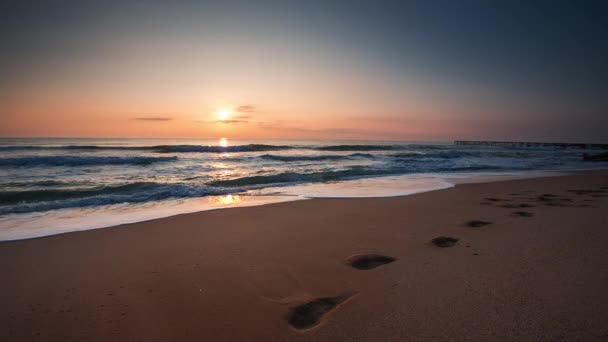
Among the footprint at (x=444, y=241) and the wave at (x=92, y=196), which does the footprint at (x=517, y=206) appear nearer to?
the footprint at (x=444, y=241)

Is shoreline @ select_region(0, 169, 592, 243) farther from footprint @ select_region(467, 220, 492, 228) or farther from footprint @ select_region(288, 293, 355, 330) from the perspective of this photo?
footprint @ select_region(288, 293, 355, 330)

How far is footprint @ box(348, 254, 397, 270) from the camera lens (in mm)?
3182

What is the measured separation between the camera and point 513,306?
2.26 meters

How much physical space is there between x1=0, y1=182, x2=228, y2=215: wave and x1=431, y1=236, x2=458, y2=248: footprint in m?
6.11

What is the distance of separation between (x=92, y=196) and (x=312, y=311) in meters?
7.76

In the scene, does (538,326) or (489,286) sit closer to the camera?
(538,326)

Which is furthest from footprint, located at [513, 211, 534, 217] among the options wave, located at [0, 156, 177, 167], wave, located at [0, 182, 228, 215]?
wave, located at [0, 156, 177, 167]

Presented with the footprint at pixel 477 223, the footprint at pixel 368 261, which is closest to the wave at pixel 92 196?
the footprint at pixel 368 261

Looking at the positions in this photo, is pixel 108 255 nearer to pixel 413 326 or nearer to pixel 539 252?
pixel 413 326

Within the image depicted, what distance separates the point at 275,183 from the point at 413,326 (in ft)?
28.9

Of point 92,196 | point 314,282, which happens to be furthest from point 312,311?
point 92,196

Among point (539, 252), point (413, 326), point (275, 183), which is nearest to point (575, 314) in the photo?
point (413, 326)

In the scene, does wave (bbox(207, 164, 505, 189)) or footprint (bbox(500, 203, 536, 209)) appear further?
wave (bbox(207, 164, 505, 189))

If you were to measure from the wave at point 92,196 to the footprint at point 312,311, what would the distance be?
6.36 m
